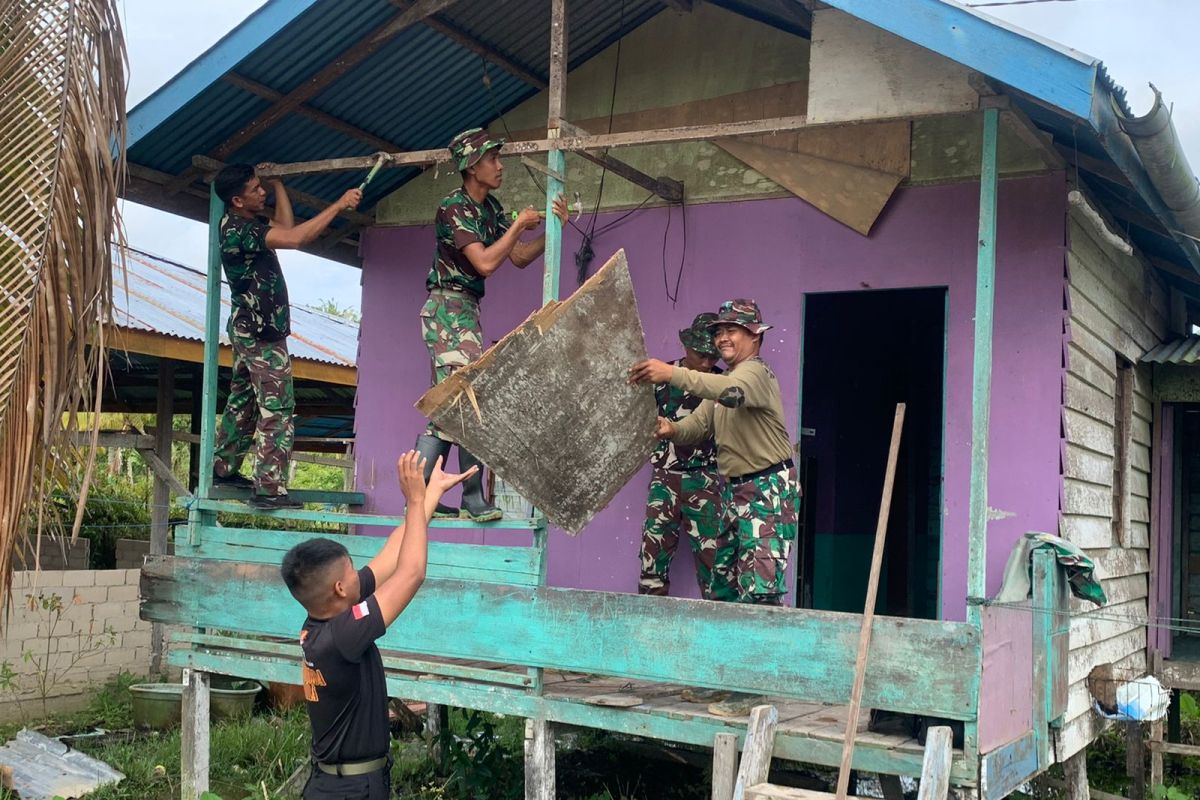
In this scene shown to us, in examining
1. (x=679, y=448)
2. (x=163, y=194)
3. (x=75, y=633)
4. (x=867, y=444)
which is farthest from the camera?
(x=75, y=633)

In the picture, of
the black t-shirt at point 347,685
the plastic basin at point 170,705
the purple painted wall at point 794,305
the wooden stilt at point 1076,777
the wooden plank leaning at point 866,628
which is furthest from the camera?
the plastic basin at point 170,705

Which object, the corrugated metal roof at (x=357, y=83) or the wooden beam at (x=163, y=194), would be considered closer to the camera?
the corrugated metal roof at (x=357, y=83)

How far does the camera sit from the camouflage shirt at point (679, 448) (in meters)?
6.37

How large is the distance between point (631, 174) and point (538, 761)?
10.5ft

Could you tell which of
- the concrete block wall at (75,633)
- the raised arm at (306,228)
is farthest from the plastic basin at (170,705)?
the raised arm at (306,228)

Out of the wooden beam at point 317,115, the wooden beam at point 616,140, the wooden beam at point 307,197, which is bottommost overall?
the wooden beam at point 616,140

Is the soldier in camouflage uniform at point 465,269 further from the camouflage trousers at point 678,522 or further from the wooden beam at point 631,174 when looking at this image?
A: the camouflage trousers at point 678,522

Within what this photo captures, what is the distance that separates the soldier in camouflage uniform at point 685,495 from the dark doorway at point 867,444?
233 centimetres

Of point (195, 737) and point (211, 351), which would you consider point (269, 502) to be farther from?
point (195, 737)

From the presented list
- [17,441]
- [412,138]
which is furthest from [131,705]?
[17,441]

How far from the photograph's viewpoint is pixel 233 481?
6840 mm

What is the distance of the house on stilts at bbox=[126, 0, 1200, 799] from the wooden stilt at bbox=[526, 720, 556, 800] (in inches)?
0.6

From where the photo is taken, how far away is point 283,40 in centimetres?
628

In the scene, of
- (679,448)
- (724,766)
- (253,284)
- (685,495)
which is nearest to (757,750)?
(724,766)
